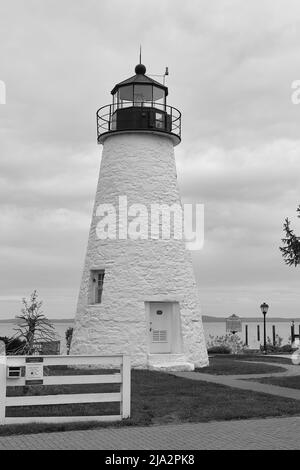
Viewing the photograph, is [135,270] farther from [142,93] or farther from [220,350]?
[220,350]

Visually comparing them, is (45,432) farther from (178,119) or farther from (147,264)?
(178,119)

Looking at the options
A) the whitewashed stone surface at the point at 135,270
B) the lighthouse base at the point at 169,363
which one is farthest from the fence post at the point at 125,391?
the whitewashed stone surface at the point at 135,270

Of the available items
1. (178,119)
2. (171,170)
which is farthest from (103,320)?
(178,119)

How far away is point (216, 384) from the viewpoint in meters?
15.8

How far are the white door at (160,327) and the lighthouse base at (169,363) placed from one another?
0.44m

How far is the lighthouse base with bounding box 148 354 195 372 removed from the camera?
2048 cm

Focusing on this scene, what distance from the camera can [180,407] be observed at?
1189 cm

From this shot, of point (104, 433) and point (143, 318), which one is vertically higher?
point (143, 318)

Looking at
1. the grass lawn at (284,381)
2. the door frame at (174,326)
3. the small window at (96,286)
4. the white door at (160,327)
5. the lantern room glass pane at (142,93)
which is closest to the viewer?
the grass lawn at (284,381)

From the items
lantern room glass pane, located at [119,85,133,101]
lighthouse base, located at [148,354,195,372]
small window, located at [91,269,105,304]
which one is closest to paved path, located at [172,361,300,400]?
lighthouse base, located at [148,354,195,372]

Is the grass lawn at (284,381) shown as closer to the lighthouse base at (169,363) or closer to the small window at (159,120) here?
the lighthouse base at (169,363)

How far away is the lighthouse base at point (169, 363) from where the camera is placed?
2048 centimetres

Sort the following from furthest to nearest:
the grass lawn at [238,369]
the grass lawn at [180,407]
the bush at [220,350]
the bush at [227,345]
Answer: the bush at [227,345]
the bush at [220,350]
the grass lawn at [238,369]
the grass lawn at [180,407]

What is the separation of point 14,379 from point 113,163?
13.2m
